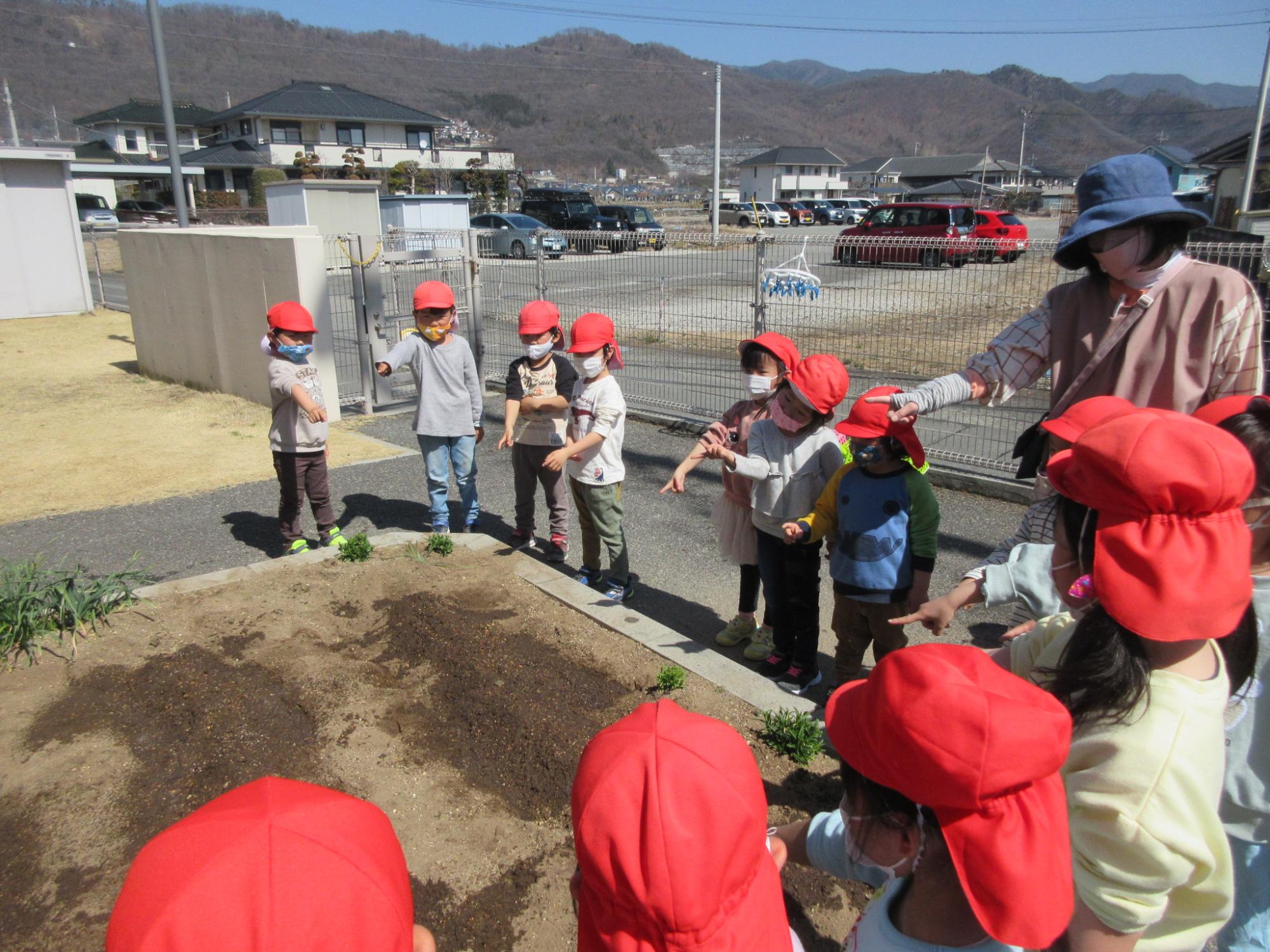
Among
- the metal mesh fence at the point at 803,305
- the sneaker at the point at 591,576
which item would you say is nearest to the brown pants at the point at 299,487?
the sneaker at the point at 591,576

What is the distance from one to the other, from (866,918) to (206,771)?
7.92ft

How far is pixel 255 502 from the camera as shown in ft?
21.7

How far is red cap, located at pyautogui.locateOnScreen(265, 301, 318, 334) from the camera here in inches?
200

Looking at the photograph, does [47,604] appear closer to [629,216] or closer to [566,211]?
[629,216]

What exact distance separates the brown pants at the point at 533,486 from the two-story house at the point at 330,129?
59.1 metres

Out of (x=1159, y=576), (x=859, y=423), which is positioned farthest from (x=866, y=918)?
(x=859, y=423)

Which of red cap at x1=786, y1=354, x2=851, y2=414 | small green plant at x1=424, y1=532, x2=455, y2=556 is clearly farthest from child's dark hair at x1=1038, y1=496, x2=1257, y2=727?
small green plant at x1=424, y1=532, x2=455, y2=556

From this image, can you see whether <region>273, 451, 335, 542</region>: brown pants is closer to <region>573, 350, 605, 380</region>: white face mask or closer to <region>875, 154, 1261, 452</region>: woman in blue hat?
<region>573, 350, 605, 380</region>: white face mask

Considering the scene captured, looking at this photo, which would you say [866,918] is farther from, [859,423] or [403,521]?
[403,521]

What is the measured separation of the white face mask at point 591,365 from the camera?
4.60m

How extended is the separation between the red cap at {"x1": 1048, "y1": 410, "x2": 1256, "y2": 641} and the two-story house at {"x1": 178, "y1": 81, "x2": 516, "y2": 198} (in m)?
63.0

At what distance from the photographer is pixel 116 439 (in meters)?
8.31

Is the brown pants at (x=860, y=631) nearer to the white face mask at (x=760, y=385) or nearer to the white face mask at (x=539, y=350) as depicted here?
the white face mask at (x=760, y=385)

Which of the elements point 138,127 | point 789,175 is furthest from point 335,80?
point 789,175
